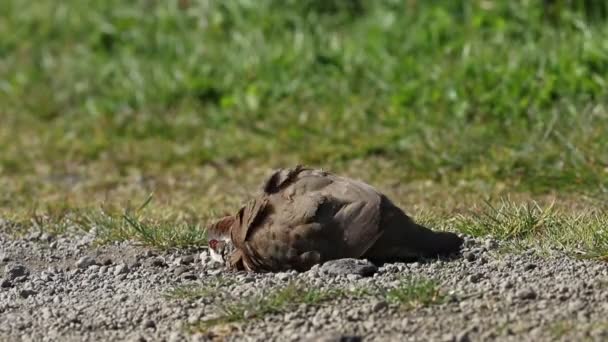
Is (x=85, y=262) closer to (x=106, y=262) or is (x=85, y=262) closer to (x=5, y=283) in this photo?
(x=106, y=262)

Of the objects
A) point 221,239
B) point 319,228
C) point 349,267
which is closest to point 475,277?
point 349,267

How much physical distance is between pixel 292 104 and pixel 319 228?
4244 mm

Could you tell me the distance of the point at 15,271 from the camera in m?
5.37

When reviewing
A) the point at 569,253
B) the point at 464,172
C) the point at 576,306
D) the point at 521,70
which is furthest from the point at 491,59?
the point at 576,306

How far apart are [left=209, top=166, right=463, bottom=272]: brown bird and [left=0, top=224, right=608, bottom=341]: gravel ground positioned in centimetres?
8

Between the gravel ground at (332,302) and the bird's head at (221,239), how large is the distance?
0.18 ft

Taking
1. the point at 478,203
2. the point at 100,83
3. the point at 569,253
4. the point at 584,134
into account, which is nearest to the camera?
the point at 569,253

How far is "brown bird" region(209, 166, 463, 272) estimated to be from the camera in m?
4.75

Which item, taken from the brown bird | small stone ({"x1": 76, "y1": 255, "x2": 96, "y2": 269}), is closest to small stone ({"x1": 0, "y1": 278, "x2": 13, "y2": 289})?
small stone ({"x1": 76, "y1": 255, "x2": 96, "y2": 269})

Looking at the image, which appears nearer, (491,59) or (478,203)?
(478,203)

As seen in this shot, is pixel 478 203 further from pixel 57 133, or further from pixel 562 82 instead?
pixel 57 133

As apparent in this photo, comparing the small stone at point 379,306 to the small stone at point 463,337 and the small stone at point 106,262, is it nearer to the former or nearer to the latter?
the small stone at point 463,337

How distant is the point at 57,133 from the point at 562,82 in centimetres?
368

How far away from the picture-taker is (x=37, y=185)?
8258mm
